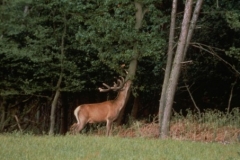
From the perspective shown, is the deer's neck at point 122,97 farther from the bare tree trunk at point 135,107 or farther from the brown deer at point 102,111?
the bare tree trunk at point 135,107

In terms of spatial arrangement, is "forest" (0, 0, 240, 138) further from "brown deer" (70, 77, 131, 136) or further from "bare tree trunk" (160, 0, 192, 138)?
"brown deer" (70, 77, 131, 136)

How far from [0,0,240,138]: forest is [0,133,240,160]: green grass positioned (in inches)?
129

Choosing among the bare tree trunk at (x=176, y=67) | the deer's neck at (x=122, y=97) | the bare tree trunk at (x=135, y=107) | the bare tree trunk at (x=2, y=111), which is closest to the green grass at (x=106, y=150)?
the bare tree trunk at (x=176, y=67)

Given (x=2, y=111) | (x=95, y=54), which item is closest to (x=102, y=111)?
(x=95, y=54)

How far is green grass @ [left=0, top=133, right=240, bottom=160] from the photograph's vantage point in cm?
928

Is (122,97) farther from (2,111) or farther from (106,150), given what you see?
(106,150)

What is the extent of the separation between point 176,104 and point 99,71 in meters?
3.50

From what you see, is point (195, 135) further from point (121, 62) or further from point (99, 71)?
point (99, 71)

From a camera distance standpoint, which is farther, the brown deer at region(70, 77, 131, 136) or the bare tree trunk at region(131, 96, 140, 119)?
the bare tree trunk at region(131, 96, 140, 119)

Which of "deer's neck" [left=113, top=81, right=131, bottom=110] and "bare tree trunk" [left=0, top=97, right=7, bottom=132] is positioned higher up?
"deer's neck" [left=113, top=81, right=131, bottom=110]

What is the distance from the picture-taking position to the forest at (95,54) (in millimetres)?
15852

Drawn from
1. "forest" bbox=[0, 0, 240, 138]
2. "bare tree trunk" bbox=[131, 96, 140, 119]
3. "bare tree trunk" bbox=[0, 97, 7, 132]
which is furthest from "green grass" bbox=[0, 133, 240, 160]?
"bare tree trunk" bbox=[131, 96, 140, 119]

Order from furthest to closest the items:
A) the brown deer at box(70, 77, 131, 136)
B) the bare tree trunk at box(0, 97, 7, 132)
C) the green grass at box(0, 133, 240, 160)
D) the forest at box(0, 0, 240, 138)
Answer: the bare tree trunk at box(0, 97, 7, 132), the brown deer at box(70, 77, 131, 136), the forest at box(0, 0, 240, 138), the green grass at box(0, 133, 240, 160)

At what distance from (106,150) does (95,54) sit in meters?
7.76
